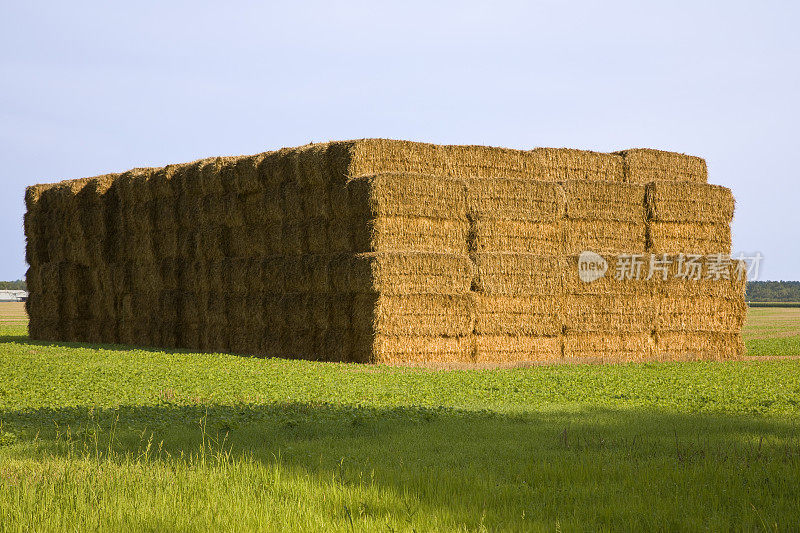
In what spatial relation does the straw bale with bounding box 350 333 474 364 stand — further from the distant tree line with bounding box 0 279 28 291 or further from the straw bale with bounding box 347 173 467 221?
the distant tree line with bounding box 0 279 28 291

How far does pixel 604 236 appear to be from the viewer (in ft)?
89.4

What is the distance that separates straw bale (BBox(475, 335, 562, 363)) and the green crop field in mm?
6889

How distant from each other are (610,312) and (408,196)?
8147 millimetres

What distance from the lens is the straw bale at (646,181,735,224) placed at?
27.9m

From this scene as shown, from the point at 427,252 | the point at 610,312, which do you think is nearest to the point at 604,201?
the point at 610,312

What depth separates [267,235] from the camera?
27797 mm

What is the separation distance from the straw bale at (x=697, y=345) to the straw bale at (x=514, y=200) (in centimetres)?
593

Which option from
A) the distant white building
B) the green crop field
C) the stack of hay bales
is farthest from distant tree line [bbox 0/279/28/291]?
the green crop field

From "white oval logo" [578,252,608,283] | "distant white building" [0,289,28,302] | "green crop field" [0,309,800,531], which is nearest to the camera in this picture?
"green crop field" [0,309,800,531]

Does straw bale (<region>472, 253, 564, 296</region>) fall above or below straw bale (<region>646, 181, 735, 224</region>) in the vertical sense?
below

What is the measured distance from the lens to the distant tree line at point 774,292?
162 metres

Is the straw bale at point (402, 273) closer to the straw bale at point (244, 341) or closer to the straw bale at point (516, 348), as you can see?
the straw bale at point (516, 348)

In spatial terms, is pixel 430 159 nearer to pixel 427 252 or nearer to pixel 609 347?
pixel 427 252

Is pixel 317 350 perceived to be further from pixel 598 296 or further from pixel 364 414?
pixel 364 414
